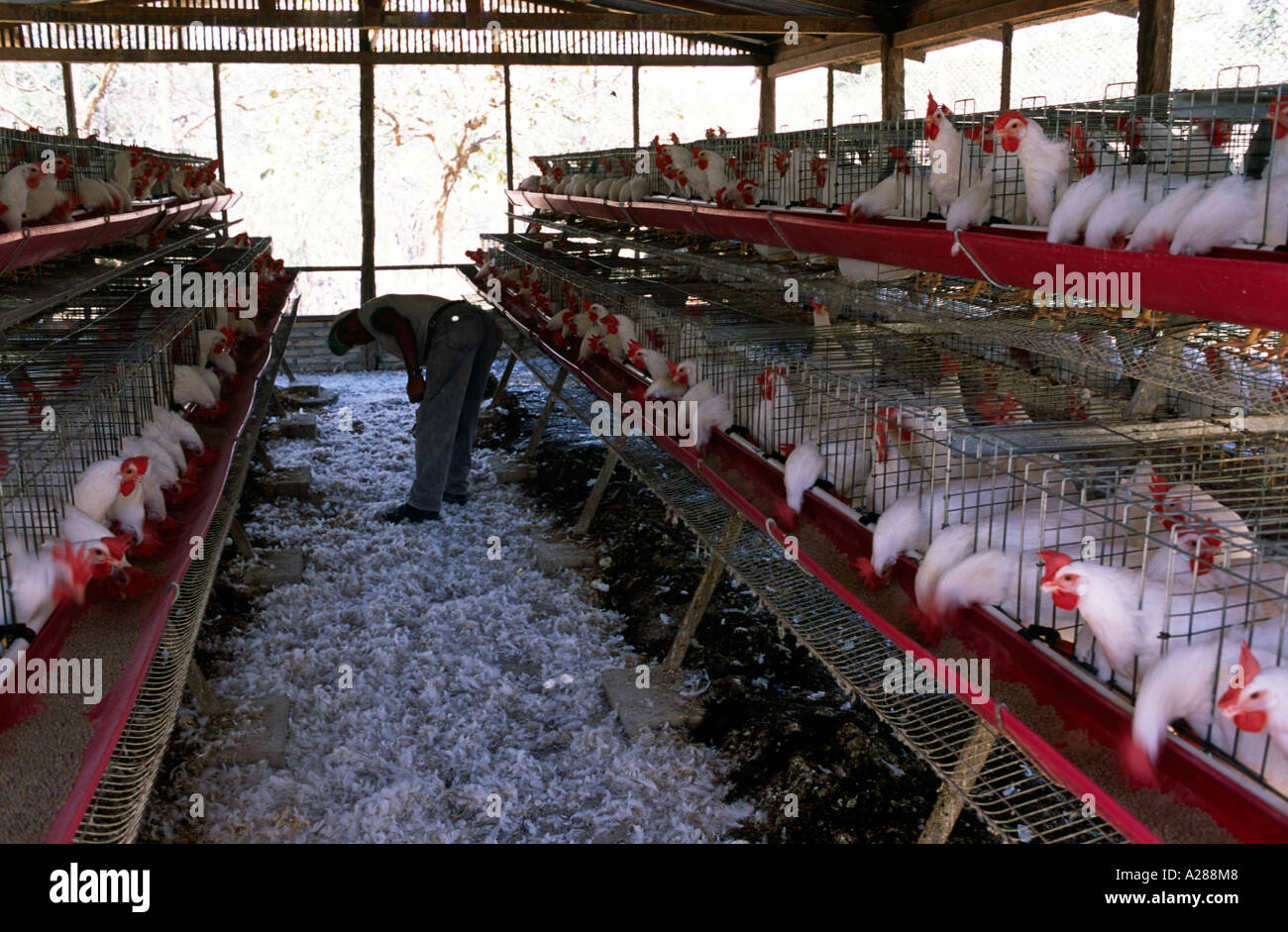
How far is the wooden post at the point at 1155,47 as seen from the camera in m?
5.29

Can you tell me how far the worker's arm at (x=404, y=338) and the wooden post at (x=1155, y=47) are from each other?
4.14m

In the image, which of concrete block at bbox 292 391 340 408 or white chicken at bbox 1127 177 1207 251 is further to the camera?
concrete block at bbox 292 391 340 408

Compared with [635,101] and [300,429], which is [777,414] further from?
→ [635,101]

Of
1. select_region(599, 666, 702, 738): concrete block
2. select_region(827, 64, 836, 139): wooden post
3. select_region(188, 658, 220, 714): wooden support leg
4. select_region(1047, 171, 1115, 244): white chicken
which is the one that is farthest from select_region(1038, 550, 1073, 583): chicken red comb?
select_region(827, 64, 836, 139): wooden post

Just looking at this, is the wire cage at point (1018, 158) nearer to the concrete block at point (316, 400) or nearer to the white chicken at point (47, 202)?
the white chicken at point (47, 202)

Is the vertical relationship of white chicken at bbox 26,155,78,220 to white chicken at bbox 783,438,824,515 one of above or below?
above

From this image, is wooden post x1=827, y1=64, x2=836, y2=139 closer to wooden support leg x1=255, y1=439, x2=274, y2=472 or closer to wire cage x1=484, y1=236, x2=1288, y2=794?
wire cage x1=484, y1=236, x2=1288, y2=794

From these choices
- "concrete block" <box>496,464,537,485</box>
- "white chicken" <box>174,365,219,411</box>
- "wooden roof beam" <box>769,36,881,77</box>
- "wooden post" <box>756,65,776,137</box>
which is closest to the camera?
"white chicken" <box>174,365,219,411</box>

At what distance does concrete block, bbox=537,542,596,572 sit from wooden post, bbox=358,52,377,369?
5.29 metres

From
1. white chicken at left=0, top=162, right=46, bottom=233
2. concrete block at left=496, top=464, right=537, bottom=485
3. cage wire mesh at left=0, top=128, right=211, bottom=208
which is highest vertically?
cage wire mesh at left=0, top=128, right=211, bottom=208

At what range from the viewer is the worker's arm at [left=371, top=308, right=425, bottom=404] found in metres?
6.19

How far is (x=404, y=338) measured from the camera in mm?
6250

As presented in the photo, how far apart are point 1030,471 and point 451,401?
13.4 feet
